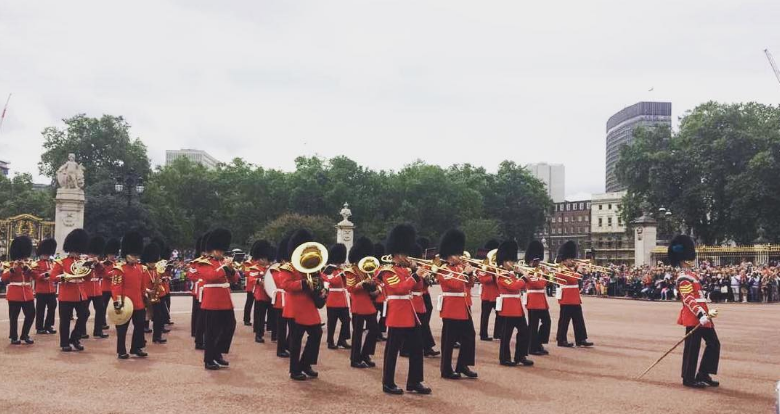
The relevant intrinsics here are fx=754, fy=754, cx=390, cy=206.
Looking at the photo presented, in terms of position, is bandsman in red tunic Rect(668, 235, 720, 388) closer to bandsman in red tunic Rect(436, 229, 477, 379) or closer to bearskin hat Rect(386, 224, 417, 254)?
bandsman in red tunic Rect(436, 229, 477, 379)

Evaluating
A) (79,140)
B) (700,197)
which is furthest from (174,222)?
(700,197)

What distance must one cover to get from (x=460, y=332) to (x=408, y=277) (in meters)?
1.16

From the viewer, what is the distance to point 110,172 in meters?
57.9

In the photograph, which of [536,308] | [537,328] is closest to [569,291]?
[537,328]

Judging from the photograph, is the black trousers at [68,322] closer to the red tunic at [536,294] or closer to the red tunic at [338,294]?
the red tunic at [338,294]

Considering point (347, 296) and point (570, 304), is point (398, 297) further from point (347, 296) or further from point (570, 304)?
point (570, 304)

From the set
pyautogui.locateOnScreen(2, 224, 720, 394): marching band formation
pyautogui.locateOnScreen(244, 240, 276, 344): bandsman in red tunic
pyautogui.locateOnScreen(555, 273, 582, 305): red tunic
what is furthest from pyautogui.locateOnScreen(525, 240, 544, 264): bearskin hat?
pyautogui.locateOnScreen(244, 240, 276, 344): bandsman in red tunic

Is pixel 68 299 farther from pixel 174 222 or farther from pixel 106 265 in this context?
pixel 174 222

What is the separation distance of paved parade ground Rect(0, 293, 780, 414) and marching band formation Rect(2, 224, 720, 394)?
0.32m

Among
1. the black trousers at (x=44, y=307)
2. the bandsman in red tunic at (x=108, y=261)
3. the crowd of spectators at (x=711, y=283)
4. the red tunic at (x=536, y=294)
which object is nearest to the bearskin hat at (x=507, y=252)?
the red tunic at (x=536, y=294)

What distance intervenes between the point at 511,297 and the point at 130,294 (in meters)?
5.51

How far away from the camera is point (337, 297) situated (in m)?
12.0

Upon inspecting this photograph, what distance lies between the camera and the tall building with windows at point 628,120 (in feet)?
402

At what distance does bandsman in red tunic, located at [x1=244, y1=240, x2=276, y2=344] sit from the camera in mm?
Result: 13422
